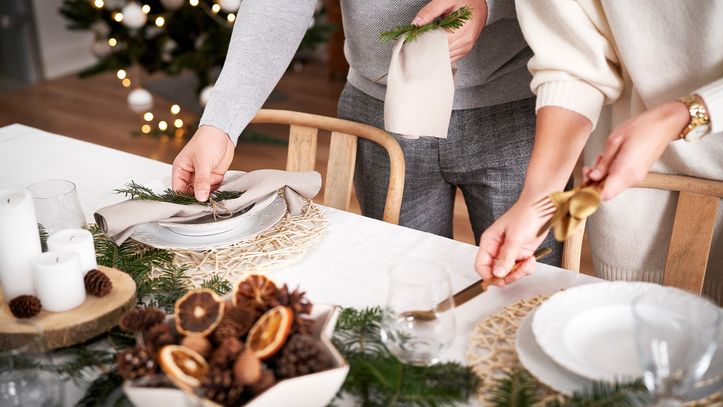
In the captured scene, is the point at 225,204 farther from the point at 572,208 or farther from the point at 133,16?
the point at 133,16

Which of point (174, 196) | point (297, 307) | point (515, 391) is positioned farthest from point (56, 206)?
point (515, 391)

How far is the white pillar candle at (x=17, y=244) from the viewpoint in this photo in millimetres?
1010

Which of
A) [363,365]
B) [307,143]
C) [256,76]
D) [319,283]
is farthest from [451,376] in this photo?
[307,143]

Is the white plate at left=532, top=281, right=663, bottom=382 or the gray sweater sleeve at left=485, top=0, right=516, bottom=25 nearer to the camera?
the white plate at left=532, top=281, right=663, bottom=382

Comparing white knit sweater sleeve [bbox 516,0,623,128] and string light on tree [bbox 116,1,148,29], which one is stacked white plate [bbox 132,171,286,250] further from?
string light on tree [bbox 116,1,148,29]

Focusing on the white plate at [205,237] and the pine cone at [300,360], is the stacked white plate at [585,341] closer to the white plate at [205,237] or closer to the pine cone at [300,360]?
the pine cone at [300,360]

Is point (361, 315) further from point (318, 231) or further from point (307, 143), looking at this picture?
point (307, 143)

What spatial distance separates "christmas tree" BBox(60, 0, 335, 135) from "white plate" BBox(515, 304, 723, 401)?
2809 mm

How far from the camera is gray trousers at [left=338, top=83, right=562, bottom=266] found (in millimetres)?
1607

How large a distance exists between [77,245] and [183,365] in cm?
31

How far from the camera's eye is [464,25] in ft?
4.51

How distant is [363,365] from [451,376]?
10 centimetres

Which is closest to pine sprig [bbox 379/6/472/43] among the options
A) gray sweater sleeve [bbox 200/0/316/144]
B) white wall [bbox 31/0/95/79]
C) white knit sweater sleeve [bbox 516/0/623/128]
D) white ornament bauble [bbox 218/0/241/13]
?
white knit sweater sleeve [bbox 516/0/623/128]

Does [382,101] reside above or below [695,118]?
below
